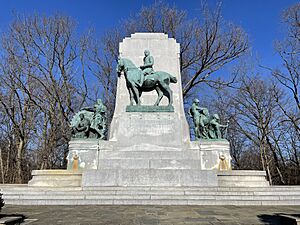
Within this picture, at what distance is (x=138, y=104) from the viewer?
12.6 meters

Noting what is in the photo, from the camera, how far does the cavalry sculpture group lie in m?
12.3

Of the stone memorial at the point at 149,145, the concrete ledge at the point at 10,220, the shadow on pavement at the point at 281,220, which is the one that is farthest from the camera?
the stone memorial at the point at 149,145

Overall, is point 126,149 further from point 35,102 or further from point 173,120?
point 35,102

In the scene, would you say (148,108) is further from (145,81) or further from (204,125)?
(204,125)

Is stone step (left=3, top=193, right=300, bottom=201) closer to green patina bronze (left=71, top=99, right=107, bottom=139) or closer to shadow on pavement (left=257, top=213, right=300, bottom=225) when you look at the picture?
shadow on pavement (left=257, top=213, right=300, bottom=225)

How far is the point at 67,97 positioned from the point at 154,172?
57.4 ft

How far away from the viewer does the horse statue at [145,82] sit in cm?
1246

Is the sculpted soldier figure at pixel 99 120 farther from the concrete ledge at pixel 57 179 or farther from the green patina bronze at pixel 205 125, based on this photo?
the green patina bronze at pixel 205 125

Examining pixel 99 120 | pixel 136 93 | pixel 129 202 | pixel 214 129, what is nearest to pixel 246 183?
pixel 214 129

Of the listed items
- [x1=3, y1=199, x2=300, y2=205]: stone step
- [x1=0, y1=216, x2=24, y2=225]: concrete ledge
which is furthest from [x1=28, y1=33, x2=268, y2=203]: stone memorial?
[x1=0, y1=216, x2=24, y2=225]: concrete ledge

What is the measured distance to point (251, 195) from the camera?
7.88m

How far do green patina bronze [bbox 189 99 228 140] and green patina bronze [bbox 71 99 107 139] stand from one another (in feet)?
15.8

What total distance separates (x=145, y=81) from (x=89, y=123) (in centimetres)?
351

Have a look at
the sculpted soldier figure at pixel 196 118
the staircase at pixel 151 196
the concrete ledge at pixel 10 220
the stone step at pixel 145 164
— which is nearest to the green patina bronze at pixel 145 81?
the sculpted soldier figure at pixel 196 118
